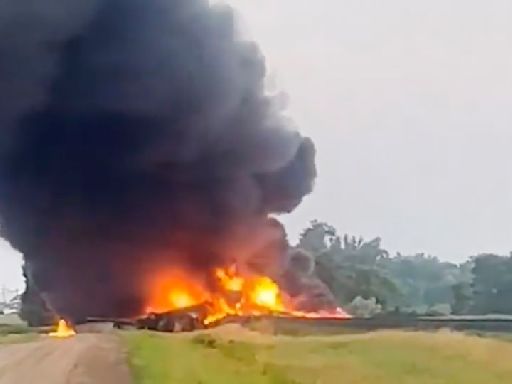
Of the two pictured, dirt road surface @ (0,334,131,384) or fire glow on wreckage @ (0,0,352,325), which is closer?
dirt road surface @ (0,334,131,384)

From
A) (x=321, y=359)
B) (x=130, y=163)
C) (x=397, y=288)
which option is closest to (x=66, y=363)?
(x=321, y=359)

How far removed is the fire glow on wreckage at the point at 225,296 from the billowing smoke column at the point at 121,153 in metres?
0.98

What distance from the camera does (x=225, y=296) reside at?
171 ft

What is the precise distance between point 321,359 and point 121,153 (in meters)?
25.3

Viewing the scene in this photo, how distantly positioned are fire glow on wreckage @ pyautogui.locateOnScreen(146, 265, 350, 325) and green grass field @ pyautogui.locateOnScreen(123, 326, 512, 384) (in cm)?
1557

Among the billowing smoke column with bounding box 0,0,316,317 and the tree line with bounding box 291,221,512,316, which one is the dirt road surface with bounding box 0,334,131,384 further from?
the tree line with bounding box 291,221,512,316

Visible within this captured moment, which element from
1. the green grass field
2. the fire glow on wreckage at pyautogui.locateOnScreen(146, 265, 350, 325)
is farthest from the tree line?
the green grass field

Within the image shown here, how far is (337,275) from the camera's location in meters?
77.7

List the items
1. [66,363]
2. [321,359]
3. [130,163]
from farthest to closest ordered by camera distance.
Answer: [130,163] < [321,359] < [66,363]

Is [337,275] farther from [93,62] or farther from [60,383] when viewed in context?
[60,383]

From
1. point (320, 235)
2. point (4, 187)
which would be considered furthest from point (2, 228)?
point (320, 235)

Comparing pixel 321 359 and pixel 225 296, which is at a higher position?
pixel 225 296

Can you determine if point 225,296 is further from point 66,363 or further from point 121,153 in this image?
point 66,363

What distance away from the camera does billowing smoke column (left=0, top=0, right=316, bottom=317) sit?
49.5 meters
